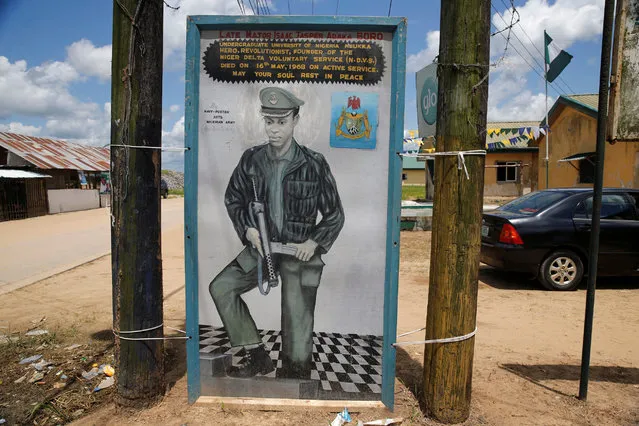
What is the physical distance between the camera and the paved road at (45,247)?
26.7 feet

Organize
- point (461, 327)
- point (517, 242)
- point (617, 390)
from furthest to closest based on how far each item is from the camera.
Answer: point (517, 242) → point (617, 390) → point (461, 327)

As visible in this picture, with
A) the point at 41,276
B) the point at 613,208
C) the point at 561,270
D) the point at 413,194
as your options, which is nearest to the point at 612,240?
the point at 613,208

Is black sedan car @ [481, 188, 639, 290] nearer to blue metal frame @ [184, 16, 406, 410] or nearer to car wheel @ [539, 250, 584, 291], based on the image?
car wheel @ [539, 250, 584, 291]

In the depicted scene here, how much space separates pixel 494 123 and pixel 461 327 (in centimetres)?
3345

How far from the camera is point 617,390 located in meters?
3.47

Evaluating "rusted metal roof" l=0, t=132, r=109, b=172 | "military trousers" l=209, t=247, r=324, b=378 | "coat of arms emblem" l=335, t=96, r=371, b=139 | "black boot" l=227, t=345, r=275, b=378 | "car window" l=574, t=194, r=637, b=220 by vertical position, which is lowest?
"black boot" l=227, t=345, r=275, b=378

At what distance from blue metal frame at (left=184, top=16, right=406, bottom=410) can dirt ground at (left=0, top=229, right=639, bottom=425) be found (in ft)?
1.25

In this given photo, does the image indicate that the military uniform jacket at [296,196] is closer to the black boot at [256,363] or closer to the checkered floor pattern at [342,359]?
the checkered floor pattern at [342,359]

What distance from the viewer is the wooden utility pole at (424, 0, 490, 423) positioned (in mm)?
2783

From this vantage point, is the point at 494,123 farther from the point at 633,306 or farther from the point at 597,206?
the point at 597,206

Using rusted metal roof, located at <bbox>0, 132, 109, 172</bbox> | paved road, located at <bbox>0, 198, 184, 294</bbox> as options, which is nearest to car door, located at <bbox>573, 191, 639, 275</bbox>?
paved road, located at <bbox>0, 198, 184, 294</bbox>

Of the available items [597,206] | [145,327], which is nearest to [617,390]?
[597,206]

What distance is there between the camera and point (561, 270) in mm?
6551

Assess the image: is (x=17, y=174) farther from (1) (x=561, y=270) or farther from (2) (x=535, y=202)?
(1) (x=561, y=270)
